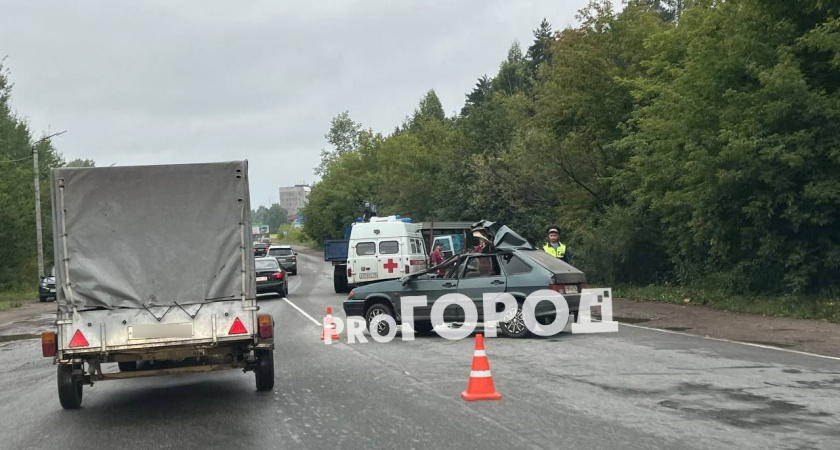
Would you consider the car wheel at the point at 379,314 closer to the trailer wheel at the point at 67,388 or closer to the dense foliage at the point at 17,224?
the trailer wheel at the point at 67,388

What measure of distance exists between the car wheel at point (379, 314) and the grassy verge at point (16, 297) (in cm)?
2026

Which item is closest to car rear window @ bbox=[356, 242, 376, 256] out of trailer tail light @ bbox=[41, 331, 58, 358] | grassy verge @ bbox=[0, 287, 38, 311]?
grassy verge @ bbox=[0, 287, 38, 311]

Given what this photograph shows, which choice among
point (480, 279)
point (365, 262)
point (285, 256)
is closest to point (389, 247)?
point (365, 262)

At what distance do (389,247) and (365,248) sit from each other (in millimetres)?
769

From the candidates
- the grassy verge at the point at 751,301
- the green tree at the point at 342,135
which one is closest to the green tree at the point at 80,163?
the green tree at the point at 342,135

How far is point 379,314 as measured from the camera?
15.0m

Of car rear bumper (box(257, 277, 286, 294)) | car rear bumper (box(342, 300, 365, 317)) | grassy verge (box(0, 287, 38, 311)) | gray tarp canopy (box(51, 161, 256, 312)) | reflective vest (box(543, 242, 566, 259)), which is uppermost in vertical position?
gray tarp canopy (box(51, 161, 256, 312))

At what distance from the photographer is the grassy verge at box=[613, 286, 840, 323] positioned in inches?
643

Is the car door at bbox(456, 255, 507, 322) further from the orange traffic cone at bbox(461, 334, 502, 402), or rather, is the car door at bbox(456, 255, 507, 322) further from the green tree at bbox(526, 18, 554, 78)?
the green tree at bbox(526, 18, 554, 78)

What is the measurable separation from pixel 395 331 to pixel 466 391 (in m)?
6.23

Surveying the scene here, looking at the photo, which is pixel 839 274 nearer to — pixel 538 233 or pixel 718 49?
pixel 718 49

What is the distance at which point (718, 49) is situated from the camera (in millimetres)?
18609

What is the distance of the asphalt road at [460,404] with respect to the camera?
6.92 metres

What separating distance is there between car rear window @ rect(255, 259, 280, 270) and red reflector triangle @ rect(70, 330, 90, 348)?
20.8 metres
